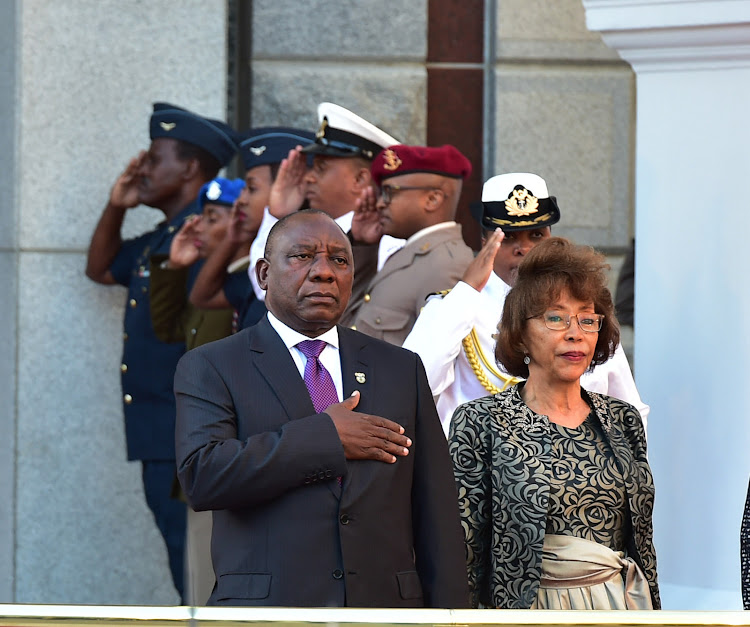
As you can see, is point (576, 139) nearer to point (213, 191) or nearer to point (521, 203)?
point (213, 191)

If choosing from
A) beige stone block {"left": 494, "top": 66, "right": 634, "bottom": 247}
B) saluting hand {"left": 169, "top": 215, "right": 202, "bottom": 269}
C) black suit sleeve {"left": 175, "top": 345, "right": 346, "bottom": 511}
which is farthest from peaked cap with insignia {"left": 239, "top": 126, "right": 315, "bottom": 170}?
black suit sleeve {"left": 175, "top": 345, "right": 346, "bottom": 511}

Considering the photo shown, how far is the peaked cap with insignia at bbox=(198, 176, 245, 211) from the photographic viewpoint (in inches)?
214

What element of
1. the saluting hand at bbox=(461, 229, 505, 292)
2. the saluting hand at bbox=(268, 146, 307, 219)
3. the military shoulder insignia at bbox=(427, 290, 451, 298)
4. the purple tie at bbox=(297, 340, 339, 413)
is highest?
the saluting hand at bbox=(268, 146, 307, 219)

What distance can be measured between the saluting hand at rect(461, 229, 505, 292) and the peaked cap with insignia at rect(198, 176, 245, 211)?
162cm

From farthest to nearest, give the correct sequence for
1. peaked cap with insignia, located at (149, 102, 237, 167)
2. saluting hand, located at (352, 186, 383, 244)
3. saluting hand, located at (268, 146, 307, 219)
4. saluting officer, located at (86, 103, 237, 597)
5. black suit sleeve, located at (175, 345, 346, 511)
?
peaked cap with insignia, located at (149, 102, 237, 167)
saluting officer, located at (86, 103, 237, 597)
saluting hand, located at (268, 146, 307, 219)
saluting hand, located at (352, 186, 383, 244)
black suit sleeve, located at (175, 345, 346, 511)

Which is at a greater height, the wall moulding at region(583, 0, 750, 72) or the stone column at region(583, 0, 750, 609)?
the wall moulding at region(583, 0, 750, 72)

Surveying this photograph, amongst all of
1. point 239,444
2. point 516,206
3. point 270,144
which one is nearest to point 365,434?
point 239,444

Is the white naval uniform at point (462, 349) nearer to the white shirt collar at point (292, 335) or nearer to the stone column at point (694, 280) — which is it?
the stone column at point (694, 280)

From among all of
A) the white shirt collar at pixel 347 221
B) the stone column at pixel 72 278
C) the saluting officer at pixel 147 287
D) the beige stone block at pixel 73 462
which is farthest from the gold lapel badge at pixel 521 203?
the beige stone block at pixel 73 462

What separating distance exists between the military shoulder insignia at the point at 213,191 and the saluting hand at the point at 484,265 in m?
1.64

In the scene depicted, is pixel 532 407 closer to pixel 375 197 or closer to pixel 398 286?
pixel 398 286

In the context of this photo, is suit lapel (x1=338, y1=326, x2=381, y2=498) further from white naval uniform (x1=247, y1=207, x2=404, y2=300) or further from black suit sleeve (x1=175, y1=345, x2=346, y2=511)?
white naval uniform (x1=247, y1=207, x2=404, y2=300)

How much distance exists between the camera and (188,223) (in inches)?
214

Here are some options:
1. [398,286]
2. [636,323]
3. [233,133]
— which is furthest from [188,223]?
[636,323]
